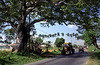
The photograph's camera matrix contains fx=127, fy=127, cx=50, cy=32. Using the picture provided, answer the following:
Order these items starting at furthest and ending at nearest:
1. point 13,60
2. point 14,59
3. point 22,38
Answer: point 22,38, point 14,59, point 13,60

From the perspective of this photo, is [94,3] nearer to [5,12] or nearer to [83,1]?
[83,1]

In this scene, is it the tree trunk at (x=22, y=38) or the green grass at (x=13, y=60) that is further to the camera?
the tree trunk at (x=22, y=38)

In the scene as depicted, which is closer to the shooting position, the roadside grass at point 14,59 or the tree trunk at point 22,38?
the roadside grass at point 14,59

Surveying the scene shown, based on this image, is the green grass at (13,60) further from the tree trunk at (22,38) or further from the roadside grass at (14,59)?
the tree trunk at (22,38)

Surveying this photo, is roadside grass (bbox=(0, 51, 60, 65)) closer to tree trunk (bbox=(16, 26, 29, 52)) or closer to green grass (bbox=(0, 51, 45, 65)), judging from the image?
green grass (bbox=(0, 51, 45, 65))

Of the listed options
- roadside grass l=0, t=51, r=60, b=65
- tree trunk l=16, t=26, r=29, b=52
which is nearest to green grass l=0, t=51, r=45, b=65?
roadside grass l=0, t=51, r=60, b=65

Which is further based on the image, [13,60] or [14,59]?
[14,59]

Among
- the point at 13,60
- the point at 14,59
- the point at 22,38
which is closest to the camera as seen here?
the point at 13,60

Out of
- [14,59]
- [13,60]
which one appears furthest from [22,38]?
[13,60]

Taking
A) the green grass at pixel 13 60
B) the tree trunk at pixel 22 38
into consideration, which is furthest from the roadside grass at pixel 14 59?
the tree trunk at pixel 22 38

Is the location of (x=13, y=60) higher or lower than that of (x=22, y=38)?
lower

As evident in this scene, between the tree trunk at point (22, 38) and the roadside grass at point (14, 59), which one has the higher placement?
the tree trunk at point (22, 38)

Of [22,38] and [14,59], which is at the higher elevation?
[22,38]

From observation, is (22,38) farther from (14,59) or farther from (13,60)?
(13,60)
